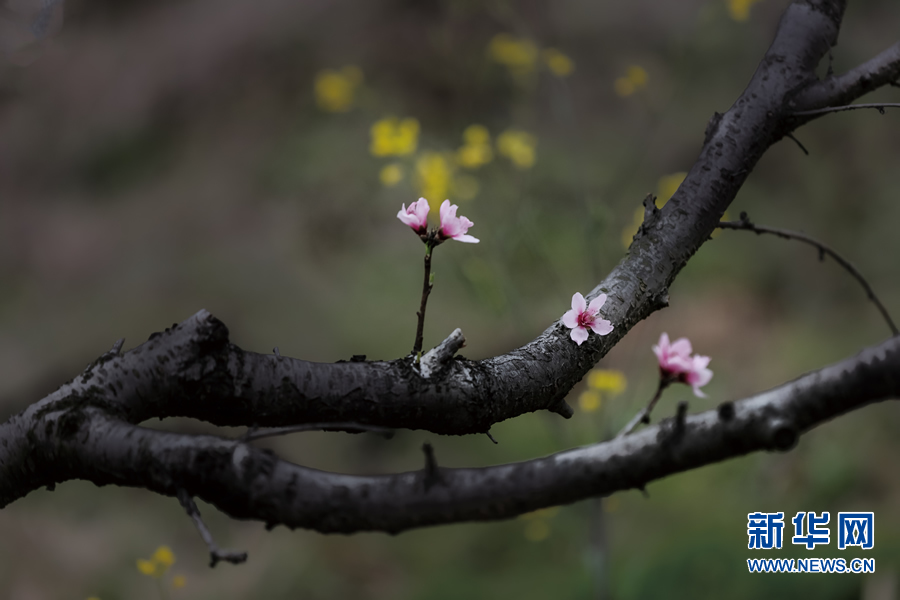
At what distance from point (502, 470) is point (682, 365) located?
163 millimetres

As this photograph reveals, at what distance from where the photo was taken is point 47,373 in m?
1.87

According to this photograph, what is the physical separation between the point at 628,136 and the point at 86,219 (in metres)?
2.05

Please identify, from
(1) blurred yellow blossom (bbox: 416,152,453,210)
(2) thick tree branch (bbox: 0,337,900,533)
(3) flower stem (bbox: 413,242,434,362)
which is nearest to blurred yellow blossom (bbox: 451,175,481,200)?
(1) blurred yellow blossom (bbox: 416,152,453,210)

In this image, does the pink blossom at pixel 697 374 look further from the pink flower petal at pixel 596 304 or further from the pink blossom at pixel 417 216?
the pink blossom at pixel 417 216

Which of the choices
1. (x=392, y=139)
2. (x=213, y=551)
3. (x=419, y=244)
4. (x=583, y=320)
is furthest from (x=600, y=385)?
(x=419, y=244)

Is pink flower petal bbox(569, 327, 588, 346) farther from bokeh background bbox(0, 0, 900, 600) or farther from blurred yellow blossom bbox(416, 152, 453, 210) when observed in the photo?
blurred yellow blossom bbox(416, 152, 453, 210)

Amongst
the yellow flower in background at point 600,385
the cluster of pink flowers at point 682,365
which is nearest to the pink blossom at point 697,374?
the cluster of pink flowers at point 682,365

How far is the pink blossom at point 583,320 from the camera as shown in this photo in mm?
482

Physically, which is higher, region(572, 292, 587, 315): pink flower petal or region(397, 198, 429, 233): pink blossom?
region(397, 198, 429, 233): pink blossom

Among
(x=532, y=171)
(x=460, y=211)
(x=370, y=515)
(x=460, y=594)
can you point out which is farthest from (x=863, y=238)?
(x=370, y=515)

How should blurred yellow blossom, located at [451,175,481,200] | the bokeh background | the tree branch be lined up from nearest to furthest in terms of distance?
the tree branch → blurred yellow blossom, located at [451,175,481,200] → the bokeh background

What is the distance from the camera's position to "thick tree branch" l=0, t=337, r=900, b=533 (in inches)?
12.8

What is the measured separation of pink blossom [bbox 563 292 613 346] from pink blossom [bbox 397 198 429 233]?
13 cm

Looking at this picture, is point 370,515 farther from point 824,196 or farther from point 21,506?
point 824,196
